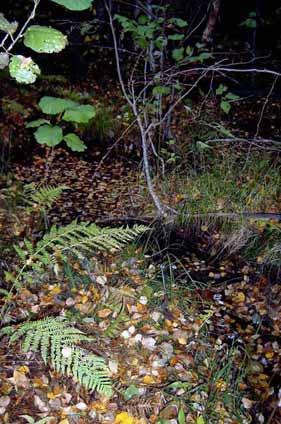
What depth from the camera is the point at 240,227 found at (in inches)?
165

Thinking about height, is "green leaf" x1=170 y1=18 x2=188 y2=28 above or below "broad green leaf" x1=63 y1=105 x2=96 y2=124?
above

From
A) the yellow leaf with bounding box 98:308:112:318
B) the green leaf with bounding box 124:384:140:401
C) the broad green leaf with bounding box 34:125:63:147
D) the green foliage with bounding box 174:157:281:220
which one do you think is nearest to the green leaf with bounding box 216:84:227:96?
the green foliage with bounding box 174:157:281:220

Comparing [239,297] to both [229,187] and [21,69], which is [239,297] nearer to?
[229,187]

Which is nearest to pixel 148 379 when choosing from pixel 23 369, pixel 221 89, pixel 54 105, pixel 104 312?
pixel 104 312

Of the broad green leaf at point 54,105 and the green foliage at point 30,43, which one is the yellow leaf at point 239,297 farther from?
the green foliage at point 30,43

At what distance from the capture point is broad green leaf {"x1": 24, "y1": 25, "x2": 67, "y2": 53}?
4.26 feet

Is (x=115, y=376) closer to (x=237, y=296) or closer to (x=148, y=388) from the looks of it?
(x=148, y=388)

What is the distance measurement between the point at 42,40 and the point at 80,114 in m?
1.64

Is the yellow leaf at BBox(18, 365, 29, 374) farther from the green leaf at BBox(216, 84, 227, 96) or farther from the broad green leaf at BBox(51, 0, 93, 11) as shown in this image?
the green leaf at BBox(216, 84, 227, 96)

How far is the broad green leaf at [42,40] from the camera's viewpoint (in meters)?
1.30

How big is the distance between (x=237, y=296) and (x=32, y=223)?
198 cm

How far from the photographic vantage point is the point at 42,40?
1309mm

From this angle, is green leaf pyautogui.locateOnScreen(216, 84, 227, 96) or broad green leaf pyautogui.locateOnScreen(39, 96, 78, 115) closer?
broad green leaf pyautogui.locateOnScreen(39, 96, 78, 115)

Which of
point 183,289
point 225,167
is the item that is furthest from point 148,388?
point 225,167
